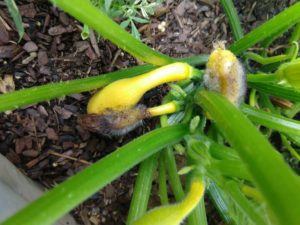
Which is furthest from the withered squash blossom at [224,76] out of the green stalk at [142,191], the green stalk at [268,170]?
the green stalk at [268,170]

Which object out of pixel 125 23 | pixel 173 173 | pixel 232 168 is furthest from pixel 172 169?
pixel 125 23

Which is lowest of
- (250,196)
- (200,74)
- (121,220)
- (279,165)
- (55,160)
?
(121,220)

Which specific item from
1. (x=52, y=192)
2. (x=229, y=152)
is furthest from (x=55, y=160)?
(x=52, y=192)

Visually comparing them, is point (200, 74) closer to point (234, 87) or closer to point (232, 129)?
point (234, 87)

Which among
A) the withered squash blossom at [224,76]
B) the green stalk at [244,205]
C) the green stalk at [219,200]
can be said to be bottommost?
the green stalk at [219,200]

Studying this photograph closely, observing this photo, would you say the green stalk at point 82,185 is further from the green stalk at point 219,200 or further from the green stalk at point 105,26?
the green stalk at point 219,200

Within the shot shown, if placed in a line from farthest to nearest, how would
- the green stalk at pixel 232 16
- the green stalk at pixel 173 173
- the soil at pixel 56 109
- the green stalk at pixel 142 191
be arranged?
the green stalk at pixel 232 16 < the soil at pixel 56 109 < the green stalk at pixel 173 173 < the green stalk at pixel 142 191

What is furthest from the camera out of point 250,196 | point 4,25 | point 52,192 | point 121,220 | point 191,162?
point 121,220
